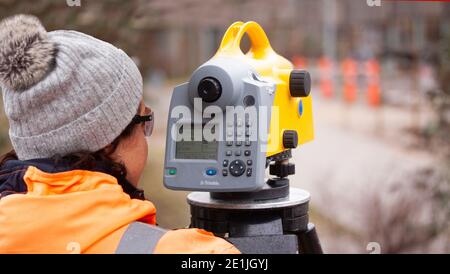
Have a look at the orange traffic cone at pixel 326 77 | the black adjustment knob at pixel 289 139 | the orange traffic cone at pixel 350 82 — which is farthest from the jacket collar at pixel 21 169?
the orange traffic cone at pixel 326 77

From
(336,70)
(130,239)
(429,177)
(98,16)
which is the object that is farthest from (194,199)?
(336,70)

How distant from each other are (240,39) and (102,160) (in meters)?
0.50

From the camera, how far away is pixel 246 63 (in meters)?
1.60

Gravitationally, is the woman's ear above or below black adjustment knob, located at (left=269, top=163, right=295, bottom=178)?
above

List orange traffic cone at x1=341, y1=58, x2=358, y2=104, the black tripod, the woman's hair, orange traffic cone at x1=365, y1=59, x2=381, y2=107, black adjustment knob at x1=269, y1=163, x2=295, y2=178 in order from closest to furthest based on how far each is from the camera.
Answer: the woman's hair → the black tripod → black adjustment knob at x1=269, y1=163, x2=295, y2=178 → orange traffic cone at x1=365, y1=59, x2=381, y2=107 → orange traffic cone at x1=341, y1=58, x2=358, y2=104

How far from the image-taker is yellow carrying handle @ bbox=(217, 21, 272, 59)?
166 centimetres

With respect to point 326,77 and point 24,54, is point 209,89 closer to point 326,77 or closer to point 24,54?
point 24,54

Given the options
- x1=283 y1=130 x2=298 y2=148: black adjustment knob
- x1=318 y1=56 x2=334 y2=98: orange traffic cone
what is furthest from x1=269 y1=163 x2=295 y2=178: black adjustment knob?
x1=318 y1=56 x2=334 y2=98: orange traffic cone

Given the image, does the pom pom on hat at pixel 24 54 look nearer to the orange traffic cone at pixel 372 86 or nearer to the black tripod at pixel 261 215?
the black tripod at pixel 261 215

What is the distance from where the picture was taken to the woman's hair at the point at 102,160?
4.53 feet

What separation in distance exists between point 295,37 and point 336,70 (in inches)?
83.0

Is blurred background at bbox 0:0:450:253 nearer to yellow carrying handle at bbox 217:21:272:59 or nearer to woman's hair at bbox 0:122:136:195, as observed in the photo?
yellow carrying handle at bbox 217:21:272:59

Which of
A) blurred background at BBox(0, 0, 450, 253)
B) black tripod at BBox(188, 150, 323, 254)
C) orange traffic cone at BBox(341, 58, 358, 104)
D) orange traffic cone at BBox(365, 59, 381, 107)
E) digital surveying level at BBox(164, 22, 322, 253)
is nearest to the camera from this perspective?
digital surveying level at BBox(164, 22, 322, 253)

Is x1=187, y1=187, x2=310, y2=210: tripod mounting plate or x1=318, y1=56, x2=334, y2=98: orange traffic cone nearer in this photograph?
x1=187, y1=187, x2=310, y2=210: tripod mounting plate
